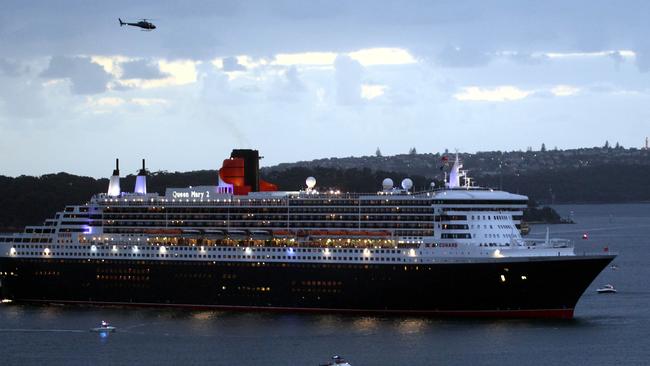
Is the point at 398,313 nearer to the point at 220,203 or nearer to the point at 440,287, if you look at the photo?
the point at 440,287

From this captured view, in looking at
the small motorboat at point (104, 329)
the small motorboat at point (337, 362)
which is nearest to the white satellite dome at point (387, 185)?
the small motorboat at point (104, 329)

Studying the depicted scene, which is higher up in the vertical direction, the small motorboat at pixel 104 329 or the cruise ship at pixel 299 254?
the cruise ship at pixel 299 254

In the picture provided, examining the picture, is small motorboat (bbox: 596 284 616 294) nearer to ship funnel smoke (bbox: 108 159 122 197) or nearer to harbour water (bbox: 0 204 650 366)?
harbour water (bbox: 0 204 650 366)

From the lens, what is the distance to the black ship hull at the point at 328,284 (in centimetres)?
6462

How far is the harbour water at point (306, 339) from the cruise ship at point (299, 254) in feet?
3.28

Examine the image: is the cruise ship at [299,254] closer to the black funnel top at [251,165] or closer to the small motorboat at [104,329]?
the black funnel top at [251,165]

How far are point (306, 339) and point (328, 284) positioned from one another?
6826 mm

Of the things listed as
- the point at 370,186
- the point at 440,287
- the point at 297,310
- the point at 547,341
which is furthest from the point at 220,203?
the point at 370,186

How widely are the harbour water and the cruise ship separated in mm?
1000

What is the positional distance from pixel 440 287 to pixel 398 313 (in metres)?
2.46

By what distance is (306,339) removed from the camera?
6069cm

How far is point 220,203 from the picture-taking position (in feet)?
236

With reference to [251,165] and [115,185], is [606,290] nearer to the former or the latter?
[251,165]

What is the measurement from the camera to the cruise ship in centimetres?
6506
